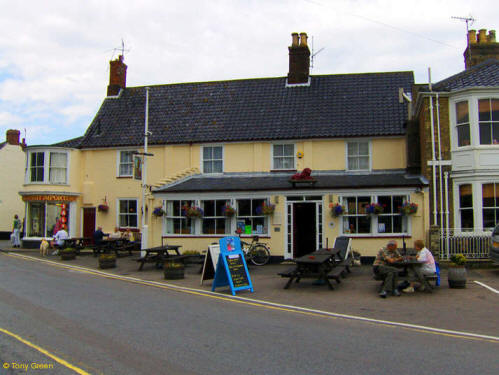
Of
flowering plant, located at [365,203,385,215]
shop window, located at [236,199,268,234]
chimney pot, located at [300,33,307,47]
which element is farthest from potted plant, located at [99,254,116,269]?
chimney pot, located at [300,33,307,47]

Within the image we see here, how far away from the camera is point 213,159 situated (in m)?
24.2

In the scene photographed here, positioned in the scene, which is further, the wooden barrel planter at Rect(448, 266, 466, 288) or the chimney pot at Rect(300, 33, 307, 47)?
the chimney pot at Rect(300, 33, 307, 47)

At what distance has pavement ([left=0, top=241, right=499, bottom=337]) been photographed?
903 cm

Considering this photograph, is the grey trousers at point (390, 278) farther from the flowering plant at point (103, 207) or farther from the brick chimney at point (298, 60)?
the flowering plant at point (103, 207)

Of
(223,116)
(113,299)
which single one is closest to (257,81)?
(223,116)

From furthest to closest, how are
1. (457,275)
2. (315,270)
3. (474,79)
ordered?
(474,79)
(315,270)
(457,275)

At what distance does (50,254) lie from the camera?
2372 cm

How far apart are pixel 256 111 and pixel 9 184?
23.9 meters

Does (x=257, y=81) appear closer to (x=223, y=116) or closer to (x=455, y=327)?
(x=223, y=116)

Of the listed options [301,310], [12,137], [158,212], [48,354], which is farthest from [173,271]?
[12,137]

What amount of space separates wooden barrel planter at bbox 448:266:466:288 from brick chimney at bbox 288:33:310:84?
1622cm

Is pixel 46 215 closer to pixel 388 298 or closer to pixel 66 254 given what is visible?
pixel 66 254

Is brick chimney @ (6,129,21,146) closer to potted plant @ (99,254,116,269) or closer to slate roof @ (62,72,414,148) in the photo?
slate roof @ (62,72,414,148)

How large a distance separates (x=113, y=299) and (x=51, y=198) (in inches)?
670
